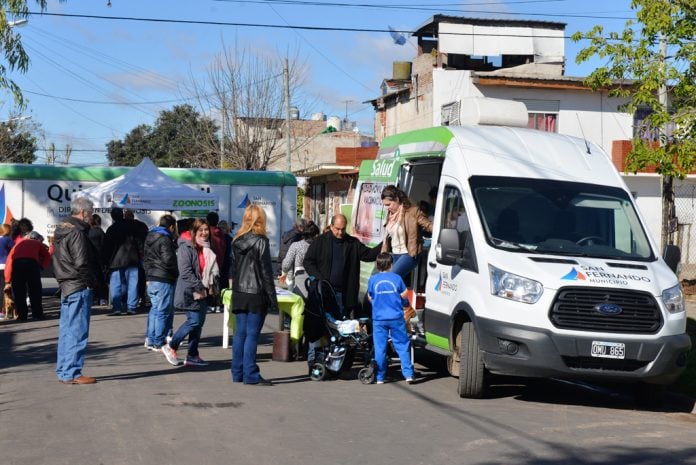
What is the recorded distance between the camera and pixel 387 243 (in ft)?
40.3

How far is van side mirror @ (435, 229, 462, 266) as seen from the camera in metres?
10.1

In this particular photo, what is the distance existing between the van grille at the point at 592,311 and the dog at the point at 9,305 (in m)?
11.4

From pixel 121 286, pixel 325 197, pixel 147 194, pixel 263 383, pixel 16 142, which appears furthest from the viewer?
pixel 16 142

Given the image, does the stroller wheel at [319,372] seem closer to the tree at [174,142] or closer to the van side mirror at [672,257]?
the van side mirror at [672,257]

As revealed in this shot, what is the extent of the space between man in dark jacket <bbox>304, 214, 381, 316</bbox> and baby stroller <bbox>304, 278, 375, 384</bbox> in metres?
0.21

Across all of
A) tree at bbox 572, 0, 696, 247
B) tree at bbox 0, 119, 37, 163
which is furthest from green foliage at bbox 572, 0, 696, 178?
tree at bbox 0, 119, 37, 163

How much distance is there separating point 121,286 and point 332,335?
8.18 meters

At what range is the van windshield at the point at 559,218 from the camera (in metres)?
10.1

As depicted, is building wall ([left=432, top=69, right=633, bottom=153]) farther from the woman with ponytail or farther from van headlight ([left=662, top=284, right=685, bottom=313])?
van headlight ([left=662, top=284, right=685, bottom=313])

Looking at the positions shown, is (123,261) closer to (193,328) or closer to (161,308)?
(161,308)

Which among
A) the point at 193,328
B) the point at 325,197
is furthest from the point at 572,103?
the point at 193,328

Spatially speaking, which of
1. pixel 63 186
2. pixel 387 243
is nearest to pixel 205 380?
pixel 387 243

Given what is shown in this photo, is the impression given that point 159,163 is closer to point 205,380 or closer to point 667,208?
point 667,208

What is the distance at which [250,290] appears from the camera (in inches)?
410
